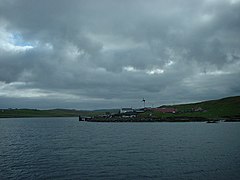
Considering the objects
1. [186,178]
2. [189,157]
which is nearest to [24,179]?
[186,178]

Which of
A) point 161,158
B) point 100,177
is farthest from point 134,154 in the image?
point 100,177

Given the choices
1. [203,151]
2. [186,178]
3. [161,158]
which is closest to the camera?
[186,178]

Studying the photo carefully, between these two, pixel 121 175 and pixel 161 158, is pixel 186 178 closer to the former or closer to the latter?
pixel 121 175

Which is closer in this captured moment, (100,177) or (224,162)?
(100,177)

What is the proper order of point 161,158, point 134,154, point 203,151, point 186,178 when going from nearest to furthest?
point 186,178
point 161,158
point 134,154
point 203,151

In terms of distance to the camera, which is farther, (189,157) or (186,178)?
(189,157)

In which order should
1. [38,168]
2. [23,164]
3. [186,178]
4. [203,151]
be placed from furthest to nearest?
1. [203,151]
2. [23,164]
3. [38,168]
4. [186,178]

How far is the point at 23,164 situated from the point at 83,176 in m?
15.9

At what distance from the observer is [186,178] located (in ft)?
134

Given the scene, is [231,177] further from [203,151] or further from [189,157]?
[203,151]

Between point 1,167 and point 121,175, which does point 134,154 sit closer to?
point 121,175

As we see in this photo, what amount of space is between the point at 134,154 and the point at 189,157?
11.6 metres

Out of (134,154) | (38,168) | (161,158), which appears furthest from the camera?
(134,154)

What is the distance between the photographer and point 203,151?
2623 inches
